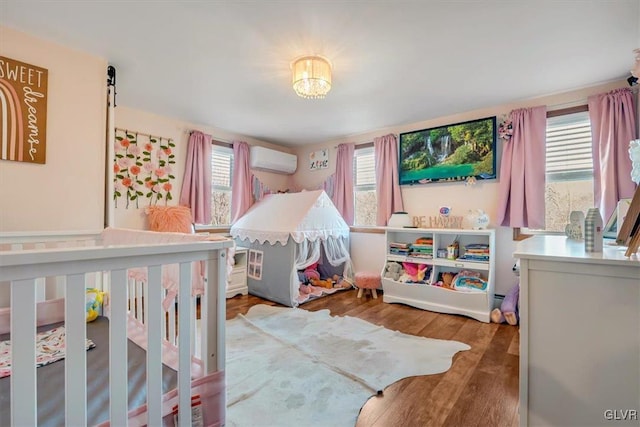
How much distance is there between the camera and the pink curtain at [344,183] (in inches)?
164

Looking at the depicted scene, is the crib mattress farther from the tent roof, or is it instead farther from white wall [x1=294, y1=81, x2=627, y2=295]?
white wall [x1=294, y1=81, x2=627, y2=295]

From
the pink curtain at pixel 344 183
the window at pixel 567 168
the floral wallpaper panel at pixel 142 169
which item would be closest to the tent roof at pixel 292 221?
the pink curtain at pixel 344 183

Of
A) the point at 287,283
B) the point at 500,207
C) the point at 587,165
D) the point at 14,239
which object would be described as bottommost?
the point at 287,283

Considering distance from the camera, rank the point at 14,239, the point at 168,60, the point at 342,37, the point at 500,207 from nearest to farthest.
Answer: the point at 14,239
the point at 342,37
the point at 168,60
the point at 500,207

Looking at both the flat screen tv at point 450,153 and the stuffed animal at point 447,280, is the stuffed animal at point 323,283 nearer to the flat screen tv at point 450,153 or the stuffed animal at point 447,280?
the stuffed animal at point 447,280

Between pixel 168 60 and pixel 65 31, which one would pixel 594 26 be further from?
pixel 65 31

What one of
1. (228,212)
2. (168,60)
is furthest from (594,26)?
(228,212)

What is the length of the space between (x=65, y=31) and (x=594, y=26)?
10.9ft

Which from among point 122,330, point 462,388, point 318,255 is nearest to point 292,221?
point 318,255

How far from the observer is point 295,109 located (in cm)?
320

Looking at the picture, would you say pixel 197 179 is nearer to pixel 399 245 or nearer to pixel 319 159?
pixel 319 159

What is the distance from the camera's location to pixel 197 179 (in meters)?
3.63

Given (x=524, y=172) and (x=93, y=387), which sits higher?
(x=524, y=172)

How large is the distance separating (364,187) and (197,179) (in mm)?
2302
